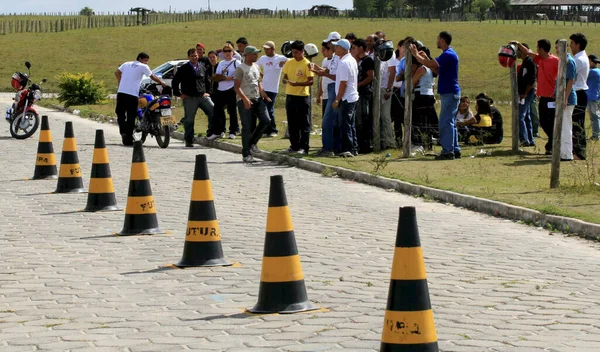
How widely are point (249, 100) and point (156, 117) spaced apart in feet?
10.3

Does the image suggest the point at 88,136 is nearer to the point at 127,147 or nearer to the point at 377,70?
the point at 127,147

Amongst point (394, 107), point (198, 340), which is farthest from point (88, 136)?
point (198, 340)

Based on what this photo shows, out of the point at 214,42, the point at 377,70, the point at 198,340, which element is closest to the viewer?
the point at 198,340

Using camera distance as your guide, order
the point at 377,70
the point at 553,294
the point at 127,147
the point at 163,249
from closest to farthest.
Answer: the point at 553,294
the point at 163,249
the point at 377,70
the point at 127,147

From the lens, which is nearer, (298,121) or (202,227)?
(202,227)

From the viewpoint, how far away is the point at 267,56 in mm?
22250

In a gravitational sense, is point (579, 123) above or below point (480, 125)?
above

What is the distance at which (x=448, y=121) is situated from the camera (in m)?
17.9

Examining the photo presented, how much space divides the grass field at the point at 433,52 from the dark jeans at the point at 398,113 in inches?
40.1

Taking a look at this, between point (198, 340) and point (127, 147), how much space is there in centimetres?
1571

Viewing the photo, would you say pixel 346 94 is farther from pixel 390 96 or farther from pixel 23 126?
pixel 23 126

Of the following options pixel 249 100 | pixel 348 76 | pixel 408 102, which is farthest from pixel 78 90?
pixel 408 102

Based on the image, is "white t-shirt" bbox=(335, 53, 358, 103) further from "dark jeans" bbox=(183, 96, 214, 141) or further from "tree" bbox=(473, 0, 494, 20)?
"tree" bbox=(473, 0, 494, 20)

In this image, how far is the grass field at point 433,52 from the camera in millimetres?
14219
